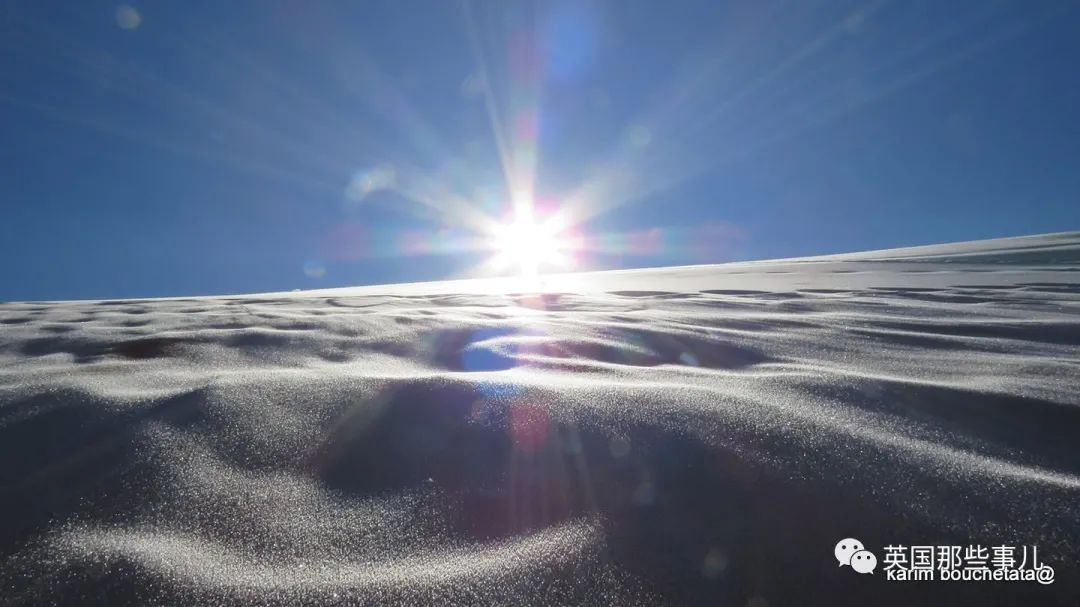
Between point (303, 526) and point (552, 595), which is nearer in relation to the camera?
point (552, 595)

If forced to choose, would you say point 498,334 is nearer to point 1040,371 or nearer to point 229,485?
point 229,485

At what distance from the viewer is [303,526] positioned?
0.60 meters

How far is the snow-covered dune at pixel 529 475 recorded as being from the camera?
0.51m

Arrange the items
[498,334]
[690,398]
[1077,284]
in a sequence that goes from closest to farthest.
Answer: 1. [690,398]
2. [498,334]
3. [1077,284]

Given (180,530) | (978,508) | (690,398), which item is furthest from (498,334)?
(978,508)

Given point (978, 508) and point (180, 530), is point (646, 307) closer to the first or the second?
point (978, 508)

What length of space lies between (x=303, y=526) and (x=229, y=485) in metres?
0.16

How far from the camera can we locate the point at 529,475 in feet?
2.30

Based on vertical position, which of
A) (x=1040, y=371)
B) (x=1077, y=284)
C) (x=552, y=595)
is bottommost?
(x=552, y=595)

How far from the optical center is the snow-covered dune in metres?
0.51

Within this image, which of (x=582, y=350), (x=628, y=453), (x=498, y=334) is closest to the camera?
(x=628, y=453)

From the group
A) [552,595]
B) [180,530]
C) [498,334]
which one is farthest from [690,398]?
[498,334]

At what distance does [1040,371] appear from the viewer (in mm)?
1104

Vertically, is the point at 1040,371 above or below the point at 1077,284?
below
